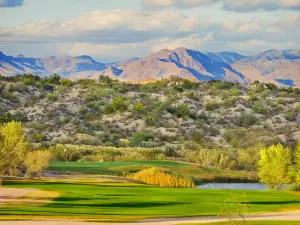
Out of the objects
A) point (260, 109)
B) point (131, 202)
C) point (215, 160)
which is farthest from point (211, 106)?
point (131, 202)

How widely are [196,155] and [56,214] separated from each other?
4757 cm

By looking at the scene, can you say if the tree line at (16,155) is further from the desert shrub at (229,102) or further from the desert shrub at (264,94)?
the desert shrub at (264,94)

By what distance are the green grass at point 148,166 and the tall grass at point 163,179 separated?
13.6ft

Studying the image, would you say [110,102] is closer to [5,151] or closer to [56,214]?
[5,151]

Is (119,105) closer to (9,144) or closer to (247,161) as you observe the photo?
(247,161)

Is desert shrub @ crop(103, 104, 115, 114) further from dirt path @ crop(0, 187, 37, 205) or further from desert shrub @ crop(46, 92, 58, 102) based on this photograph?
dirt path @ crop(0, 187, 37, 205)

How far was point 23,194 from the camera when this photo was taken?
38.3 m

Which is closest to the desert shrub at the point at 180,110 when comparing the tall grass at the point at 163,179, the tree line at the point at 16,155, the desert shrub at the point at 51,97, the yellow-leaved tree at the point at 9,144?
the desert shrub at the point at 51,97

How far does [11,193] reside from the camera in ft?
127

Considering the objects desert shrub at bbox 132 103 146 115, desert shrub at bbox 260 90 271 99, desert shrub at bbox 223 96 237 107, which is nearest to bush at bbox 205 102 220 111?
desert shrub at bbox 223 96 237 107

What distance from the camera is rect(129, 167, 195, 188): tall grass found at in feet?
174

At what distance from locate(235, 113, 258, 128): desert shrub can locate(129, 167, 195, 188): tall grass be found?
5964cm

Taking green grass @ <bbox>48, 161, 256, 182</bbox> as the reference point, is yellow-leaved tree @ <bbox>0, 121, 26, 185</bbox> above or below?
above

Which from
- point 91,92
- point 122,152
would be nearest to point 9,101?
point 91,92
